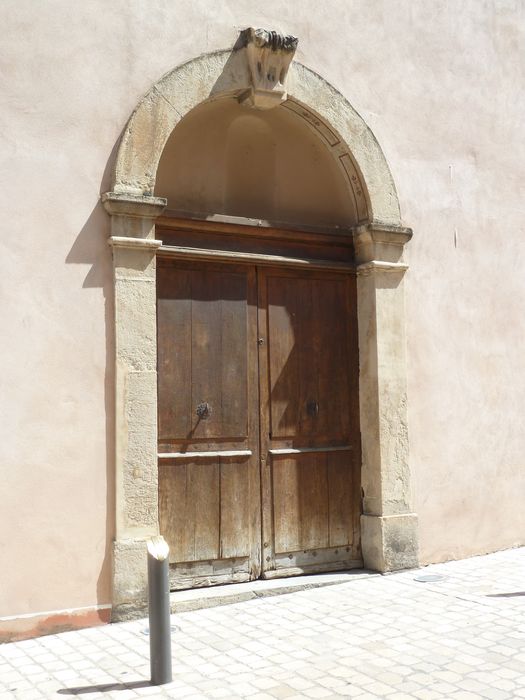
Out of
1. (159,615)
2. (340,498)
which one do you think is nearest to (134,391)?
(159,615)

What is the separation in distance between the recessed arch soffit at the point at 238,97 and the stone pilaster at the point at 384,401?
33 centimetres

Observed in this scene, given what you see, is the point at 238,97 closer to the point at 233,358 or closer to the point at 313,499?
the point at 233,358

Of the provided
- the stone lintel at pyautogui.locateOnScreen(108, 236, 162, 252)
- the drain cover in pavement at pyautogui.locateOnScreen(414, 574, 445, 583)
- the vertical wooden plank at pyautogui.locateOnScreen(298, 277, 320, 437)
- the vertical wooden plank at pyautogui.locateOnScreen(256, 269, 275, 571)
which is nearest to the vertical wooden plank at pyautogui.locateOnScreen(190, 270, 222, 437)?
the vertical wooden plank at pyautogui.locateOnScreen(256, 269, 275, 571)

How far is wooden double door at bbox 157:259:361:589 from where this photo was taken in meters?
5.67

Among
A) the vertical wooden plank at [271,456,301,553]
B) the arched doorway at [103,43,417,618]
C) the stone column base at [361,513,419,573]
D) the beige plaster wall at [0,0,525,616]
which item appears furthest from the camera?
the stone column base at [361,513,419,573]

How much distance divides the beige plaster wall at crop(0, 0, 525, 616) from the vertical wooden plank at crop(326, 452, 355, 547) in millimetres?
541

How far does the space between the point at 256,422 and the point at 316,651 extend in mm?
1984

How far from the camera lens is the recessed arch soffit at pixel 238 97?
528 centimetres

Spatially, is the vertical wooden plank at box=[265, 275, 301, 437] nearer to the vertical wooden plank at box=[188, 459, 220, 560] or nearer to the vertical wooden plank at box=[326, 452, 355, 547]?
the vertical wooden plank at box=[326, 452, 355, 547]

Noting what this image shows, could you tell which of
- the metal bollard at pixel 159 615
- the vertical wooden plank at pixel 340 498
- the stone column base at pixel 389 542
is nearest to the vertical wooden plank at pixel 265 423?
the vertical wooden plank at pixel 340 498

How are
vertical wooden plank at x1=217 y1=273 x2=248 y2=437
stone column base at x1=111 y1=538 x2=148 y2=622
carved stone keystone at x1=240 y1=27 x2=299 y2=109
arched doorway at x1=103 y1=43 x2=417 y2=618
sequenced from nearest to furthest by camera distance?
stone column base at x1=111 y1=538 x2=148 y2=622, arched doorway at x1=103 y1=43 x2=417 y2=618, carved stone keystone at x1=240 y1=27 x2=299 y2=109, vertical wooden plank at x1=217 y1=273 x2=248 y2=437

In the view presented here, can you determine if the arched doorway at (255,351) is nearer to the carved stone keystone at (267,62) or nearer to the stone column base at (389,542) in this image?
the stone column base at (389,542)

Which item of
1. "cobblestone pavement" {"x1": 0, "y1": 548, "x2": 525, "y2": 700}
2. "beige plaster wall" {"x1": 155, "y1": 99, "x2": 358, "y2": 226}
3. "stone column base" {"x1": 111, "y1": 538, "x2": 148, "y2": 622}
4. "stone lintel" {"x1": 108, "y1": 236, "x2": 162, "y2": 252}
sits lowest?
"cobblestone pavement" {"x1": 0, "y1": 548, "x2": 525, "y2": 700}

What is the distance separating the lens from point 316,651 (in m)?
4.37
